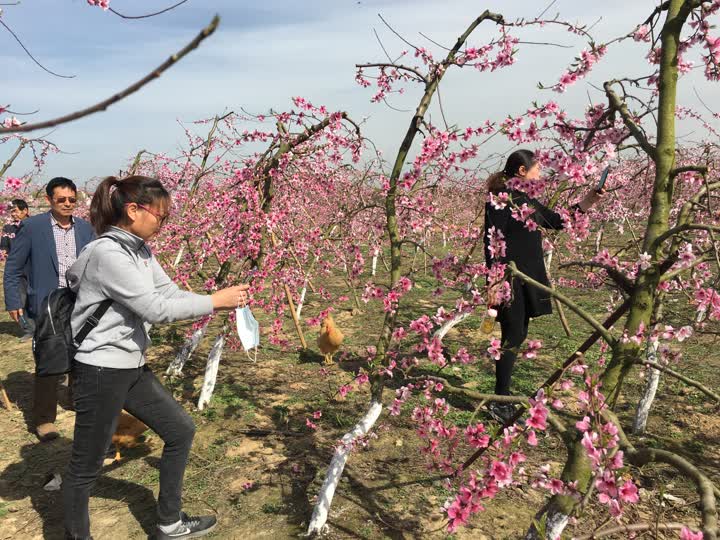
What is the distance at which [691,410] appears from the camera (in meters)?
4.64

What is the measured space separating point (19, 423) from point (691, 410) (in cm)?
668

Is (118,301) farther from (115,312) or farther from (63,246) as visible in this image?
(63,246)

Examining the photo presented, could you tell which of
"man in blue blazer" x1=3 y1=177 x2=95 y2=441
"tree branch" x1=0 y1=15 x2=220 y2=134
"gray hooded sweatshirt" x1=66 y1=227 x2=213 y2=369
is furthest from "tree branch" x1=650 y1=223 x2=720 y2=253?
→ "man in blue blazer" x1=3 y1=177 x2=95 y2=441

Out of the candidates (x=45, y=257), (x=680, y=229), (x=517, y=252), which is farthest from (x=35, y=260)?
(x=680, y=229)

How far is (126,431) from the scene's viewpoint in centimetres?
390

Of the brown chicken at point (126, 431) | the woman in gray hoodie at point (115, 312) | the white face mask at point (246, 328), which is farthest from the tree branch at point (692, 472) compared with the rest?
the brown chicken at point (126, 431)

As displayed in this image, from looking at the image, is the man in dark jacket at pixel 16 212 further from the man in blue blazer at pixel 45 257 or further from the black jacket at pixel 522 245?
the black jacket at pixel 522 245

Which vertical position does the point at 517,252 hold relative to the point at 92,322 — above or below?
above

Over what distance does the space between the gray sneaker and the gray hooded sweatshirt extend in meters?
1.13

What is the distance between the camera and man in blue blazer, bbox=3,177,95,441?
164 inches

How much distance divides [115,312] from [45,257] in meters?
2.33

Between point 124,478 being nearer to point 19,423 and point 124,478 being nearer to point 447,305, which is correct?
point 19,423

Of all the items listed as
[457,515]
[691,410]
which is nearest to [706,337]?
[691,410]

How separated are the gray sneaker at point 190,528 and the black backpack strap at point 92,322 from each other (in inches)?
52.7
